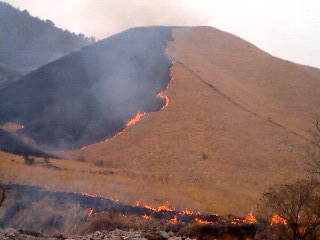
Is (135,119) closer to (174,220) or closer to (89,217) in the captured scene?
(174,220)

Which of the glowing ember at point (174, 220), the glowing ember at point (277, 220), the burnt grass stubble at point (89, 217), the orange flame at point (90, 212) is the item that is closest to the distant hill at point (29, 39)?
the burnt grass stubble at point (89, 217)

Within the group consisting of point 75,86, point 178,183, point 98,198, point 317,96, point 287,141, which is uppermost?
point 317,96

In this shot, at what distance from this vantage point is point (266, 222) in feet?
55.9

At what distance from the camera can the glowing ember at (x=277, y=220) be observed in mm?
14345

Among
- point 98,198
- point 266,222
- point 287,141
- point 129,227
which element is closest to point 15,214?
point 98,198

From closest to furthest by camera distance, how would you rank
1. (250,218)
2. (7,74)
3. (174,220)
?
(174,220)
(250,218)
(7,74)

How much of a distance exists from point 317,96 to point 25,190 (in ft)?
106

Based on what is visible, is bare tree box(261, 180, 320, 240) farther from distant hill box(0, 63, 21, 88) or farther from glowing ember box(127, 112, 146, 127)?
distant hill box(0, 63, 21, 88)

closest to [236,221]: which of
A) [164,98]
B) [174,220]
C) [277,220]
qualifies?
[174,220]

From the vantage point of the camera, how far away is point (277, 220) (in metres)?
15.1

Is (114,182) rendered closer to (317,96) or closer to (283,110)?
(283,110)

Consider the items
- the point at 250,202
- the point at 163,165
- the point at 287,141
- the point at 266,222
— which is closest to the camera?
the point at 266,222

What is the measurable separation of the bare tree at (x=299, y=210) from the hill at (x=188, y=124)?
11.7 ft

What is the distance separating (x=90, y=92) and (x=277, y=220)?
26.6 metres
